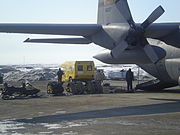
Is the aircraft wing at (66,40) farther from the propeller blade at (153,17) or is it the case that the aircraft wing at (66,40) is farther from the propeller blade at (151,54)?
the propeller blade at (153,17)

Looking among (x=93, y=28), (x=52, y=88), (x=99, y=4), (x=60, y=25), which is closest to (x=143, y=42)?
(x=93, y=28)

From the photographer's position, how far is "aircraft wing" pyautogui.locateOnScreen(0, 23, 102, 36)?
1541 cm

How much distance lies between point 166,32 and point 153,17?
1.52m

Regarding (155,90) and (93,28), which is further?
(155,90)

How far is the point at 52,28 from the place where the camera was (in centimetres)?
1581

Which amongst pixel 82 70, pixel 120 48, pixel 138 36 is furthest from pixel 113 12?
pixel 82 70

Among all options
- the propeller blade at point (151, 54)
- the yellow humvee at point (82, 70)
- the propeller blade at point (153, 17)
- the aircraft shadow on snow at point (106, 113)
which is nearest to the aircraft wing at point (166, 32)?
the propeller blade at point (153, 17)

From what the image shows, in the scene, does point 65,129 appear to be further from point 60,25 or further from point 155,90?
point 155,90

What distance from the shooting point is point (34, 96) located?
19.0 m

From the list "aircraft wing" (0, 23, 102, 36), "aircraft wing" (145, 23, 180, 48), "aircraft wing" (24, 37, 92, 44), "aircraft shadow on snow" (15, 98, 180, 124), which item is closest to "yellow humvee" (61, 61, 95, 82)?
"aircraft wing" (24, 37, 92, 44)

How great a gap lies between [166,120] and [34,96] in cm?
1083

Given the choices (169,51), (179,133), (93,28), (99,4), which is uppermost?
(99,4)

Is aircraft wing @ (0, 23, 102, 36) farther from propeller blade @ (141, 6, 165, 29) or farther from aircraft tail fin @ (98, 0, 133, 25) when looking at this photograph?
propeller blade @ (141, 6, 165, 29)

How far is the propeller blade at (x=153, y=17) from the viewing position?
1546cm
